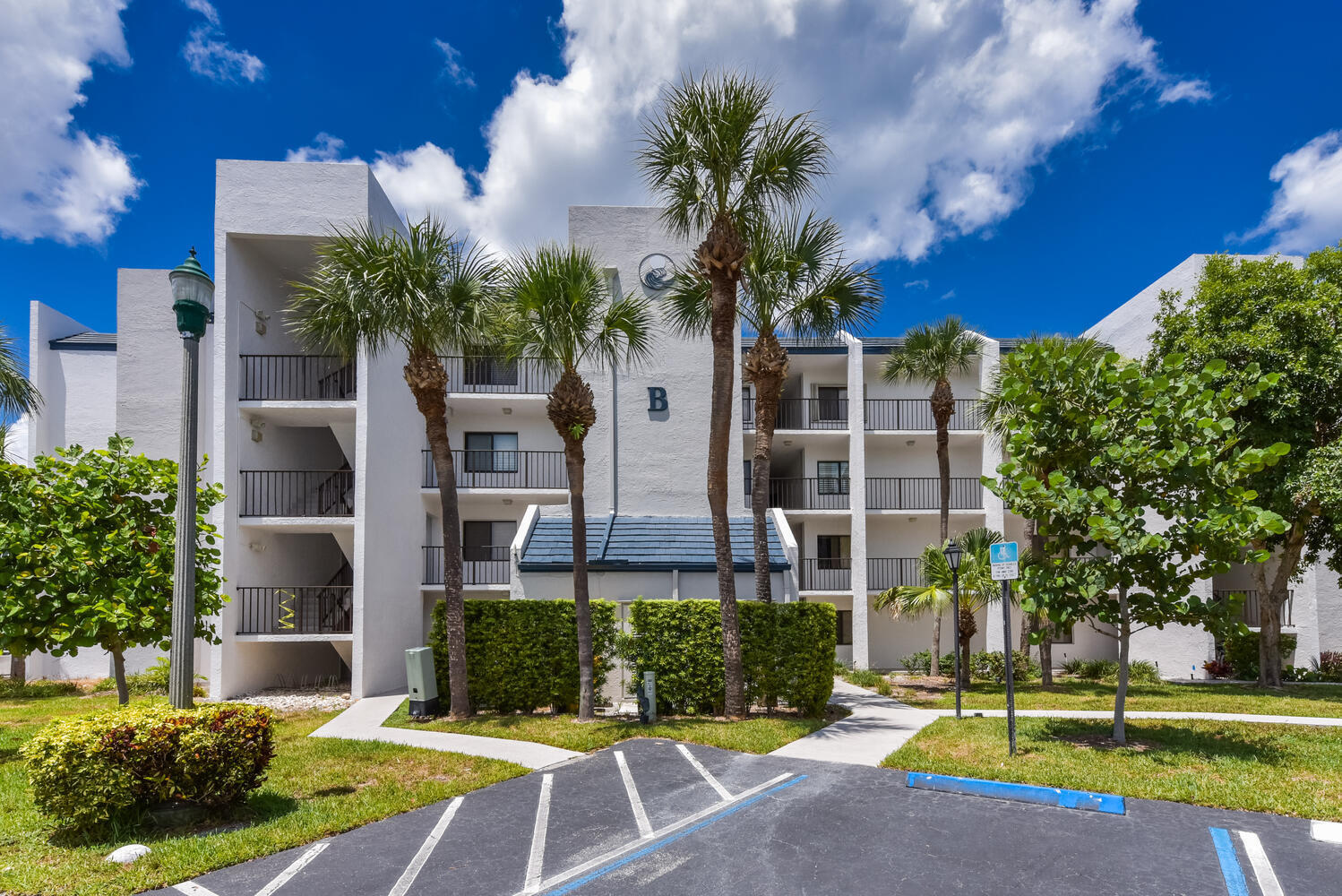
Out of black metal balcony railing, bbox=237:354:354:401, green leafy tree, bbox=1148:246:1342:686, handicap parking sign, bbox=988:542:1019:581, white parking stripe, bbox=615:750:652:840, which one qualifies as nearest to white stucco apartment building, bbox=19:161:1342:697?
black metal balcony railing, bbox=237:354:354:401

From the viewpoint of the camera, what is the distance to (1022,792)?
26.0 feet

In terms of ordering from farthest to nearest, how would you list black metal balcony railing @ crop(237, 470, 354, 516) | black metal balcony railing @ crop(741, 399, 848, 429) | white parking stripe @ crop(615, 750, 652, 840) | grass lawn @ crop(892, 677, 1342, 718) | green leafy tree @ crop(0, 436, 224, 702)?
black metal balcony railing @ crop(741, 399, 848, 429)
black metal balcony railing @ crop(237, 470, 354, 516)
grass lawn @ crop(892, 677, 1342, 718)
green leafy tree @ crop(0, 436, 224, 702)
white parking stripe @ crop(615, 750, 652, 840)

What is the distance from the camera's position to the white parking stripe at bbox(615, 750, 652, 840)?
23.1ft

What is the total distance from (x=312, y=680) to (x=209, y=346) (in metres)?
9.03

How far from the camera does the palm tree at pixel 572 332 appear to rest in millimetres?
11961

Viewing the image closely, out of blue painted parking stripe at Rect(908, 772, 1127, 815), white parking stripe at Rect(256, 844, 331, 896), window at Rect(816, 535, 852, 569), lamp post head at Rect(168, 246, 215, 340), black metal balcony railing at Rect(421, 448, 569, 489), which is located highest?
lamp post head at Rect(168, 246, 215, 340)

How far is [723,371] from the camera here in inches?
501

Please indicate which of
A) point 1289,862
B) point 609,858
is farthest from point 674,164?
point 1289,862

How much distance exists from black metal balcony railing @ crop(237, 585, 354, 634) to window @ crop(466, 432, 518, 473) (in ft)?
16.3

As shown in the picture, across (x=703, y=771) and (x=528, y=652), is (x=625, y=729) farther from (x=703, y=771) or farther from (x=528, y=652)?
(x=703, y=771)

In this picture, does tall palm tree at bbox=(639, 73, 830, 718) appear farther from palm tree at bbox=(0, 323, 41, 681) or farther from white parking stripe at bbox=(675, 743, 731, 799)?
palm tree at bbox=(0, 323, 41, 681)

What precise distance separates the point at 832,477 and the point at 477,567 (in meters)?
10.9

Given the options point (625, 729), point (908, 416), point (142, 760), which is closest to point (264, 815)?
point (142, 760)

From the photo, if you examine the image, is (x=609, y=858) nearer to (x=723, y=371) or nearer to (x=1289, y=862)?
(x=1289, y=862)
